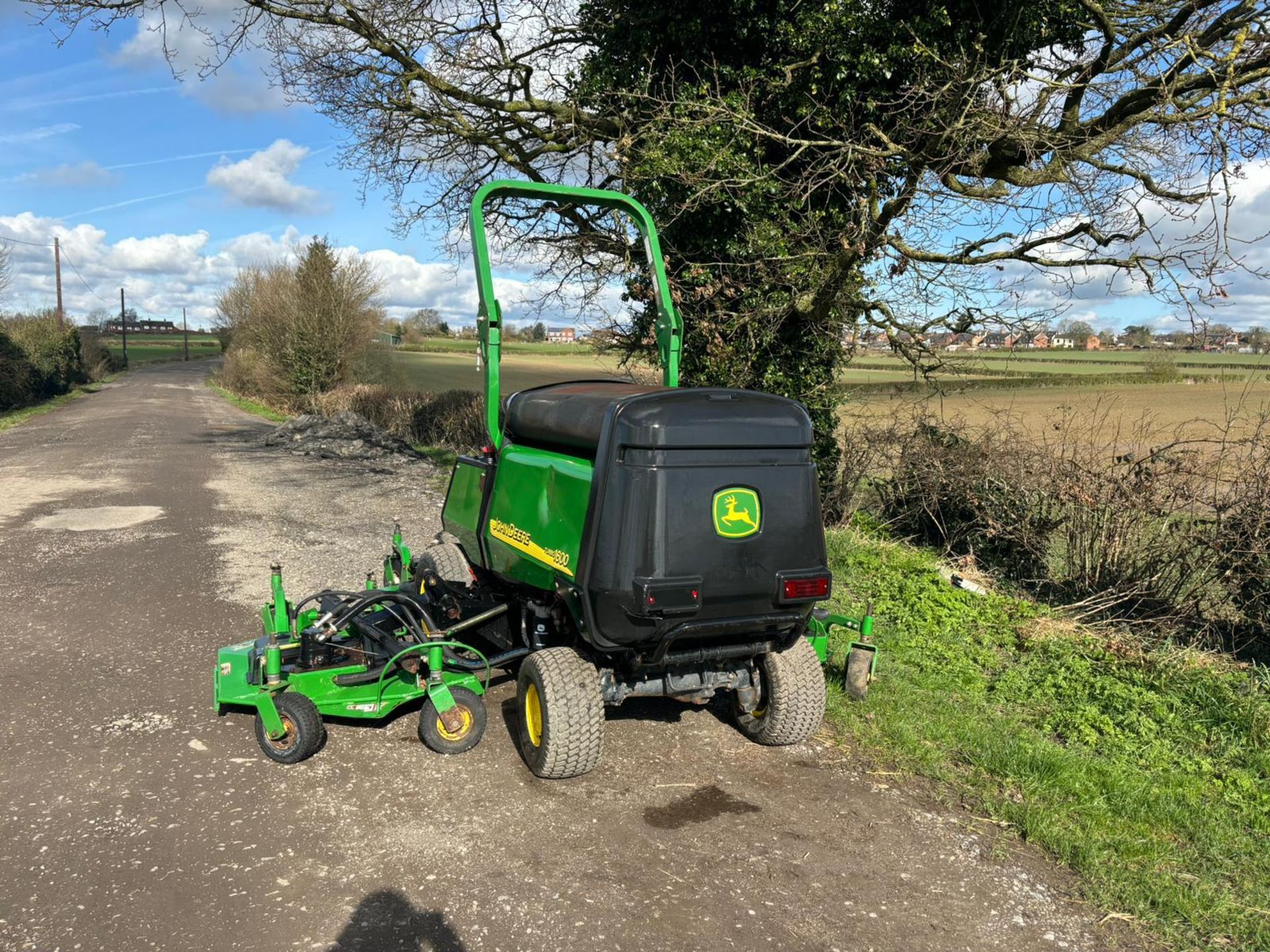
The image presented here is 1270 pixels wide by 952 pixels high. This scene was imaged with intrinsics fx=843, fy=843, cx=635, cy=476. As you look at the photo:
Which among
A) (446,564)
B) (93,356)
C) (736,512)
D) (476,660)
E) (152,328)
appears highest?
(152,328)

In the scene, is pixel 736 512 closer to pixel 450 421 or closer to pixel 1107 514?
pixel 1107 514

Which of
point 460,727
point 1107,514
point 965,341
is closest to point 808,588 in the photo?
point 460,727

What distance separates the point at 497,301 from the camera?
437 centimetres

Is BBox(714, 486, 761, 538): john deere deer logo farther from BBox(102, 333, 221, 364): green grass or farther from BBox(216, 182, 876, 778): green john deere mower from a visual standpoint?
BBox(102, 333, 221, 364): green grass

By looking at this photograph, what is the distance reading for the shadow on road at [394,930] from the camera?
2719 mm

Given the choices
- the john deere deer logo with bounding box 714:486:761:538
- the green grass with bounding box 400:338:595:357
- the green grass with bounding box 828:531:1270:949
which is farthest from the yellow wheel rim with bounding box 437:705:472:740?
the green grass with bounding box 400:338:595:357

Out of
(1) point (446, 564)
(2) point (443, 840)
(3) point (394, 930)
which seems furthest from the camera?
(1) point (446, 564)

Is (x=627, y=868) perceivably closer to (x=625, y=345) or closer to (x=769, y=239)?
(x=769, y=239)

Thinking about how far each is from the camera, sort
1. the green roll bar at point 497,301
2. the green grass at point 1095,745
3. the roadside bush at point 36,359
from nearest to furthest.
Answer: the green grass at point 1095,745
the green roll bar at point 497,301
the roadside bush at point 36,359

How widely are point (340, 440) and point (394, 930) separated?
14.1 m

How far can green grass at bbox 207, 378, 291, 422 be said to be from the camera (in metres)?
23.9

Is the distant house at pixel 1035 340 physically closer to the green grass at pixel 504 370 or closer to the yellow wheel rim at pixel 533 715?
the green grass at pixel 504 370

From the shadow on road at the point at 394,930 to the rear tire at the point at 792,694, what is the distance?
6.08 feet

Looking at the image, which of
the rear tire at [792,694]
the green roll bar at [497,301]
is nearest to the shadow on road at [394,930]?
the rear tire at [792,694]
